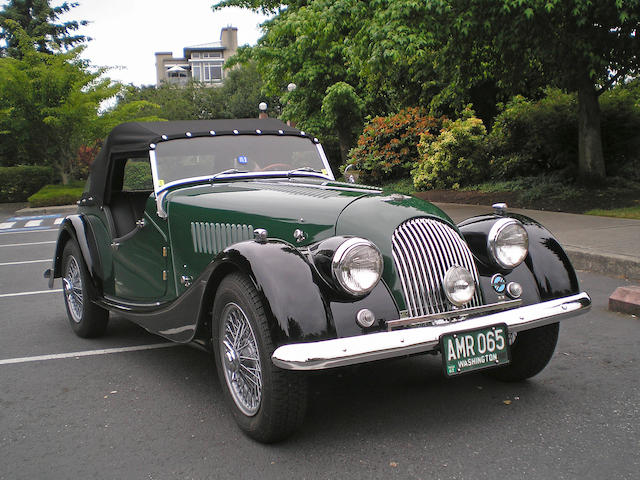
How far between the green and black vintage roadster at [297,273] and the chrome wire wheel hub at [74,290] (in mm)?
463

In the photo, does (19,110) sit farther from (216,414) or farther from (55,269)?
(216,414)

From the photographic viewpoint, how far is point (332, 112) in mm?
22703

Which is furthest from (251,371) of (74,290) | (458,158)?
(458,158)

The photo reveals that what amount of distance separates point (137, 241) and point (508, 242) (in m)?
2.64

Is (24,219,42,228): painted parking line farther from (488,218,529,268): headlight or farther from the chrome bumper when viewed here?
the chrome bumper

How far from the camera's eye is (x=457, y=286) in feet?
10.6

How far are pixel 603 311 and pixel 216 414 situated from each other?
3588 millimetres

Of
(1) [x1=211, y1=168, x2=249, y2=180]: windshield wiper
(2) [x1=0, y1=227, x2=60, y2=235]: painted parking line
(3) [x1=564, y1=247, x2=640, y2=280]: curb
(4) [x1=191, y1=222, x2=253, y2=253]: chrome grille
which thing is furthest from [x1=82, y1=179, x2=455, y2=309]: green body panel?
(2) [x1=0, y1=227, x2=60, y2=235]: painted parking line

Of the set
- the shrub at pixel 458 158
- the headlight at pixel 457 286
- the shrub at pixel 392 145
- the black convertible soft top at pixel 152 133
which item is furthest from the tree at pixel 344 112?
the headlight at pixel 457 286

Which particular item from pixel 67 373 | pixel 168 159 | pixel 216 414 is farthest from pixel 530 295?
pixel 67 373

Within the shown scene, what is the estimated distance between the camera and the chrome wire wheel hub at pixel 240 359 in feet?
10.1

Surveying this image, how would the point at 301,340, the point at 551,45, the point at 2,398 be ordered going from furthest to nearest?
the point at 551,45
the point at 2,398
the point at 301,340

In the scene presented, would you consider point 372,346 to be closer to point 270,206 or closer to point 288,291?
point 288,291

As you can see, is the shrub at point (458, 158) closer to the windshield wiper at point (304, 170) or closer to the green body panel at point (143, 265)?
the windshield wiper at point (304, 170)
